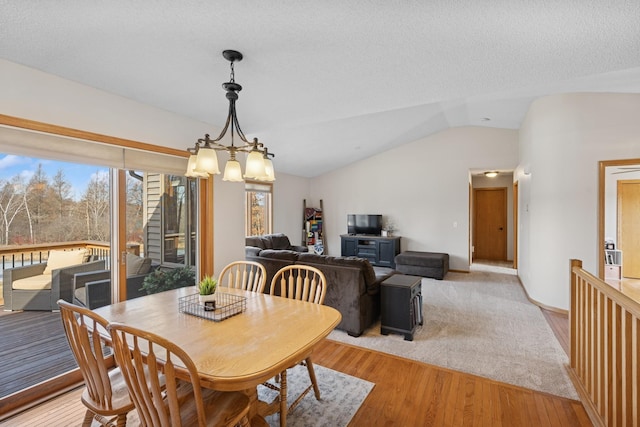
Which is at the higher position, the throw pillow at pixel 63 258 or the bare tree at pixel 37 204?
the bare tree at pixel 37 204

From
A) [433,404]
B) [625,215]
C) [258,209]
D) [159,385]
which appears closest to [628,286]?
[625,215]

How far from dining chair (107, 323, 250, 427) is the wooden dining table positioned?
93 millimetres

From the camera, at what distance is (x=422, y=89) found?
98.3 inches

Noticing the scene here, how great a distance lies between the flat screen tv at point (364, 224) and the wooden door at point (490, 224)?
296cm

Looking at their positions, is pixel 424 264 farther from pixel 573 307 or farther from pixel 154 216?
pixel 154 216

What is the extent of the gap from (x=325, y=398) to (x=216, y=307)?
1.08 meters

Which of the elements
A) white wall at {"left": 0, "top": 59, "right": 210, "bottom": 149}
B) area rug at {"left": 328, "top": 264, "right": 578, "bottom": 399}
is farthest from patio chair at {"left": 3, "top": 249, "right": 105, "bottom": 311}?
area rug at {"left": 328, "top": 264, "right": 578, "bottom": 399}

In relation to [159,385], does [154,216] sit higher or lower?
higher

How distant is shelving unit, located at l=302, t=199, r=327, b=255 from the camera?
8062mm

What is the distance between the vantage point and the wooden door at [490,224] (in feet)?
25.4

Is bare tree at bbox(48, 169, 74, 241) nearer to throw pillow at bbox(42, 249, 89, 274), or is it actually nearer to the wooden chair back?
throw pillow at bbox(42, 249, 89, 274)

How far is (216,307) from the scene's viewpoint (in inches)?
75.7

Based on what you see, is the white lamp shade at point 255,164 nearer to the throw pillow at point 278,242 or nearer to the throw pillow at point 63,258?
the throw pillow at point 63,258

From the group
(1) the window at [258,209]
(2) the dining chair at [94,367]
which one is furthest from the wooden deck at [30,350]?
(1) the window at [258,209]
